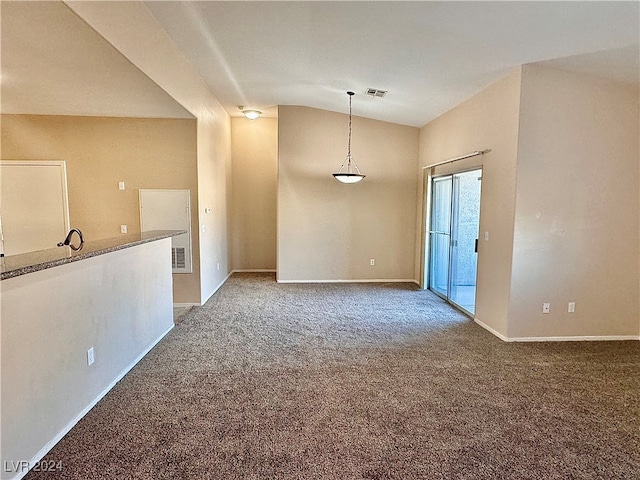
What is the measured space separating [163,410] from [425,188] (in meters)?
5.51

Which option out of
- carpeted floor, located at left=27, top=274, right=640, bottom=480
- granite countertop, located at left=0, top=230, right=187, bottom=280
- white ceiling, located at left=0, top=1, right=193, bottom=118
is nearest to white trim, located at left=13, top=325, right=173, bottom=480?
carpeted floor, located at left=27, top=274, right=640, bottom=480

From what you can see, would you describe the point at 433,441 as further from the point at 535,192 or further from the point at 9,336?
the point at 535,192

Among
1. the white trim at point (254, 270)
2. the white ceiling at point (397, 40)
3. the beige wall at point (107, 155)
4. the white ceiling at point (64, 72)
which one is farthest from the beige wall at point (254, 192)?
the white ceiling at point (64, 72)

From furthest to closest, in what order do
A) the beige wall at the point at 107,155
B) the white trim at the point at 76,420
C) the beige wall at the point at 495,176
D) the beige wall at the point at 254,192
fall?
the beige wall at the point at 254,192, the beige wall at the point at 107,155, the beige wall at the point at 495,176, the white trim at the point at 76,420

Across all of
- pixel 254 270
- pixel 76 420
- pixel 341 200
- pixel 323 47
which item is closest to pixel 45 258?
pixel 76 420

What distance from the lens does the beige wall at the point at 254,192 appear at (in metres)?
7.81

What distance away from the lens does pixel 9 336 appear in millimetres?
Result: 1879

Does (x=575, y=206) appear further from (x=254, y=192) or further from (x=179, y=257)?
(x=254, y=192)

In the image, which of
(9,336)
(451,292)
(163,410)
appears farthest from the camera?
(451,292)

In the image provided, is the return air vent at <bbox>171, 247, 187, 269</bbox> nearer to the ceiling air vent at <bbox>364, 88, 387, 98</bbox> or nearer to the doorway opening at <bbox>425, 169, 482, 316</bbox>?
the ceiling air vent at <bbox>364, 88, 387, 98</bbox>

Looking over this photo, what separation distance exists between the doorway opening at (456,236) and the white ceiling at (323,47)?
1.28m

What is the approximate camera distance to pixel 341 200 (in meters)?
6.88

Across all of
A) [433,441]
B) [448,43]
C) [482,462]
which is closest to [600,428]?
[482,462]

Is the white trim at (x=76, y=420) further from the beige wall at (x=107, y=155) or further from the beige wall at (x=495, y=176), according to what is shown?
the beige wall at (x=495, y=176)
